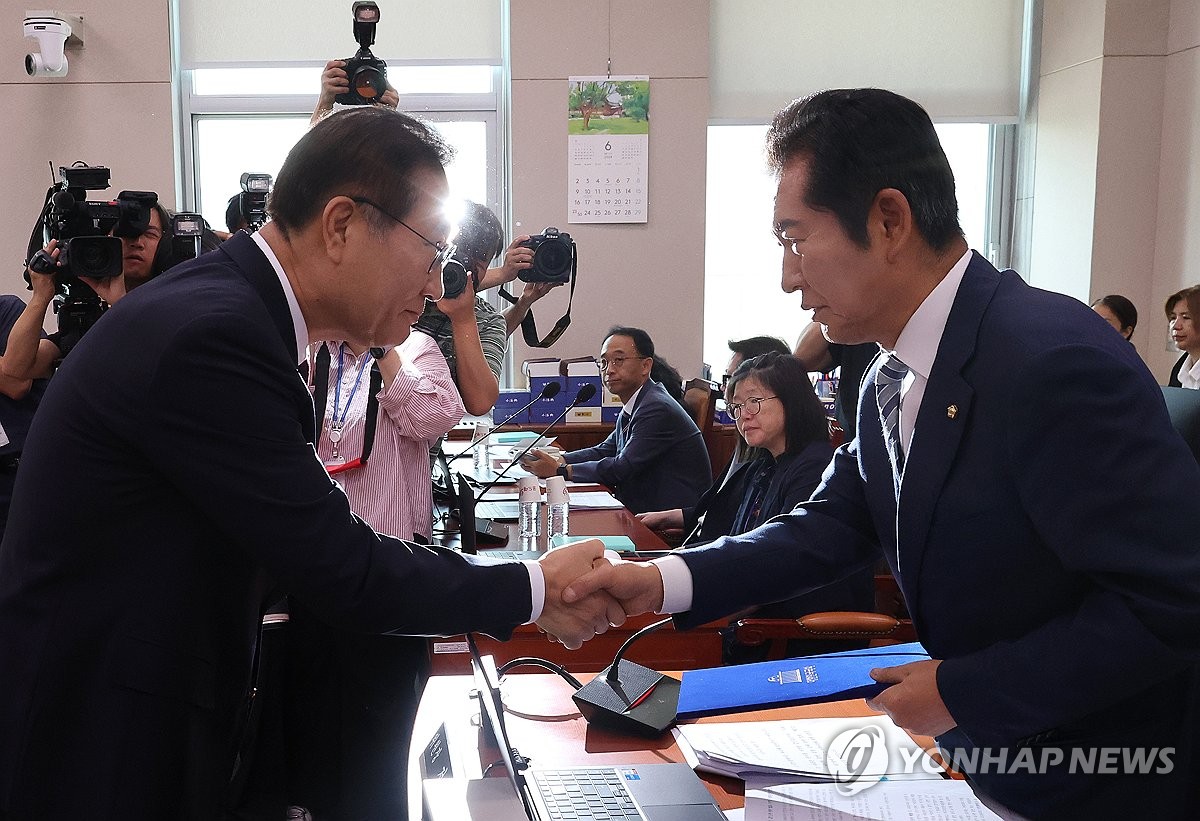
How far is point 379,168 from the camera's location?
1.35 meters

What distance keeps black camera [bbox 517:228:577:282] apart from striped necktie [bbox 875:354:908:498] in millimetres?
2137

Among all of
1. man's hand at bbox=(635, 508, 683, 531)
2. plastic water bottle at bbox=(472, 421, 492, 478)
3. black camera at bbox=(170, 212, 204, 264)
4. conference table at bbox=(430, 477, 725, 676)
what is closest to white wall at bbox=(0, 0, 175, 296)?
plastic water bottle at bbox=(472, 421, 492, 478)

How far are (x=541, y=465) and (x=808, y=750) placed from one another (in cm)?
267

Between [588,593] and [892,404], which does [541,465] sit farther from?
[892,404]

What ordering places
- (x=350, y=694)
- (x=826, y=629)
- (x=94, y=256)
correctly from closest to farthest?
(x=350, y=694) < (x=826, y=629) < (x=94, y=256)

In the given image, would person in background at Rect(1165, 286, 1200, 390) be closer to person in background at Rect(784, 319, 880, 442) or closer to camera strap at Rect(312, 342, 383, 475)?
person in background at Rect(784, 319, 880, 442)

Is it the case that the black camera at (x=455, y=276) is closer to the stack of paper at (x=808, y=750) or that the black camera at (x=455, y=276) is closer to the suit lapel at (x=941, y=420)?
the stack of paper at (x=808, y=750)

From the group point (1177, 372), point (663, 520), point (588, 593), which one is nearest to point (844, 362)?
point (663, 520)

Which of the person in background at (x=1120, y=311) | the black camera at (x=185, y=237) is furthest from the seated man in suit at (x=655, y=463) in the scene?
the person in background at (x=1120, y=311)

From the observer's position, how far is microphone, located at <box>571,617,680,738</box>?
4.68 feet

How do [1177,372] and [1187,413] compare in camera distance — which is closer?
[1187,413]

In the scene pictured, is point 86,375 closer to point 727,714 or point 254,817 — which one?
point 254,817

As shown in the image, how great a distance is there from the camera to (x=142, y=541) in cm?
119

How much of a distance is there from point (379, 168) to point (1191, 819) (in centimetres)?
124
